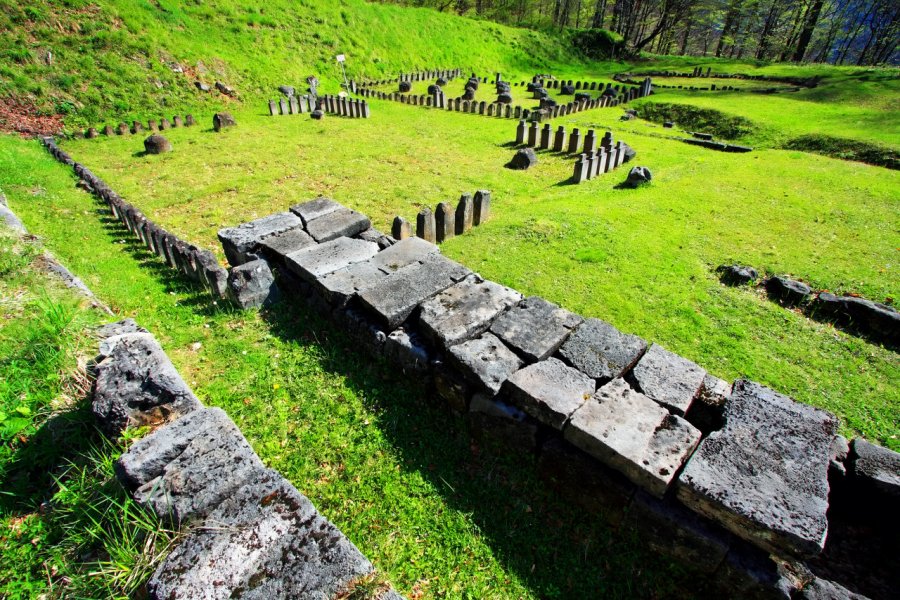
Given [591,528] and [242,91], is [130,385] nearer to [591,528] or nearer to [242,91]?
[591,528]

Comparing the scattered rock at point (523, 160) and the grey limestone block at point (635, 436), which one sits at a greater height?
the grey limestone block at point (635, 436)

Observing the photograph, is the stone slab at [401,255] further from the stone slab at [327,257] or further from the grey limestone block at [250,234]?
the grey limestone block at [250,234]

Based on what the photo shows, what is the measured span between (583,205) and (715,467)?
7.38 meters

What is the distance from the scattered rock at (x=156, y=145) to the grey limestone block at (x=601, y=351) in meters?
14.2

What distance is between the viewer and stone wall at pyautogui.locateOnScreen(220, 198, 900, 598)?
→ 2.81 m

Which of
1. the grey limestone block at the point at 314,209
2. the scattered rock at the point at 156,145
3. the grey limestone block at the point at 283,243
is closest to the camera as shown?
the grey limestone block at the point at 283,243

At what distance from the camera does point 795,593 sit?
2.77 metres

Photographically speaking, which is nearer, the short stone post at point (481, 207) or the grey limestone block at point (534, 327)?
the grey limestone block at point (534, 327)

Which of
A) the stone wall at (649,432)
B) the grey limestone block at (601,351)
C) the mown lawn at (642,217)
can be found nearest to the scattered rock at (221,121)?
the mown lawn at (642,217)

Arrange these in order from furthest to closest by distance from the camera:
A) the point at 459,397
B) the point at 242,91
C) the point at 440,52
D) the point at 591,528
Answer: the point at 440,52, the point at 242,91, the point at 459,397, the point at 591,528

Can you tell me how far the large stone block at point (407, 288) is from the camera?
460 cm

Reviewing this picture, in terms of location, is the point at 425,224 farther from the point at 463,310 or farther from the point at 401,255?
the point at 463,310

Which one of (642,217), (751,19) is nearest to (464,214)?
(642,217)

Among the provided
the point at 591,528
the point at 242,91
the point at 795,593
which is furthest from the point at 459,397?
the point at 242,91
